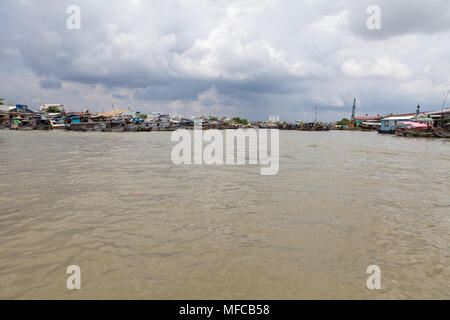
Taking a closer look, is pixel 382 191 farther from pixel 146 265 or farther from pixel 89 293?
pixel 89 293

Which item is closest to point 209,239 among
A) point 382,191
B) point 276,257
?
point 276,257

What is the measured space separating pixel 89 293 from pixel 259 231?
2098mm

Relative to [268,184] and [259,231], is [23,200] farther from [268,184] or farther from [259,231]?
[268,184]

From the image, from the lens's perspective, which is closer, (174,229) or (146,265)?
(146,265)

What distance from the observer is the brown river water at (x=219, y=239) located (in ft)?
7.03

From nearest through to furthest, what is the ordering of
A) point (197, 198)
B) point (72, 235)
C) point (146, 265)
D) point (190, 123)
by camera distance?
point (146, 265) → point (72, 235) → point (197, 198) → point (190, 123)

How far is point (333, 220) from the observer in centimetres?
379

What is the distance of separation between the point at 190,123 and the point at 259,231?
59783mm

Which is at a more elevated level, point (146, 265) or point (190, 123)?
point (190, 123)

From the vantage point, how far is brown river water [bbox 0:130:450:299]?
7.03 feet

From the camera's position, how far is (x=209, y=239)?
309 centimetres

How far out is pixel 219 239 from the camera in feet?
10.2

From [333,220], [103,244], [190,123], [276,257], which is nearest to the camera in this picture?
[276,257]

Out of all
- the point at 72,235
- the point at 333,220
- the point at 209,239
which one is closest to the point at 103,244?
the point at 72,235
